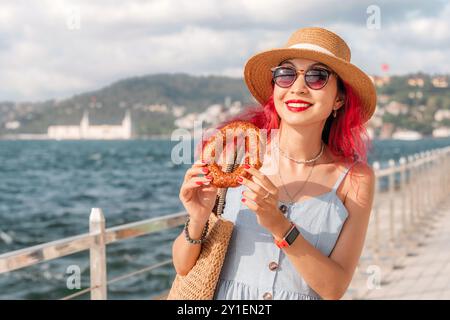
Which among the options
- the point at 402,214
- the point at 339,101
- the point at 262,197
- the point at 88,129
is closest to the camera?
the point at 262,197

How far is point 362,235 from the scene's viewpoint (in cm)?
230

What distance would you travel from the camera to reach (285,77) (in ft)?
7.44

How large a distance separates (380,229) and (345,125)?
861cm

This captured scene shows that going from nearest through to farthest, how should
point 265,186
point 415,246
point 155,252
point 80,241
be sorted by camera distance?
Answer: point 265,186
point 80,241
point 415,246
point 155,252

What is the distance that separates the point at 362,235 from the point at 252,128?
1.71 feet

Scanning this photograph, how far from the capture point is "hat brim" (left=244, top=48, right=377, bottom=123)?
88.8 inches

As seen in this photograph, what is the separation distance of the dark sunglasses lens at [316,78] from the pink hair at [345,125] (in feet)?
0.59

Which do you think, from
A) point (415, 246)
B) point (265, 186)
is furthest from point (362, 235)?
point (415, 246)

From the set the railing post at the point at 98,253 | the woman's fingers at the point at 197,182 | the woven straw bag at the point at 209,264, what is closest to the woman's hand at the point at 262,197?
the woman's fingers at the point at 197,182

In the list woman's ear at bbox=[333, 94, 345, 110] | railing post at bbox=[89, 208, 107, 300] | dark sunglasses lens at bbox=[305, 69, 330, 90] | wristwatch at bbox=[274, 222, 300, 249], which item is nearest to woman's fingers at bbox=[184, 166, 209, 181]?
wristwatch at bbox=[274, 222, 300, 249]

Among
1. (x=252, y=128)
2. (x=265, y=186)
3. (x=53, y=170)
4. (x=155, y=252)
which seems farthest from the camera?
(x=53, y=170)

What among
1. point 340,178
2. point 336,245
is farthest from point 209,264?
point 340,178

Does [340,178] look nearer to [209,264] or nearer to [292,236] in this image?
[292,236]
